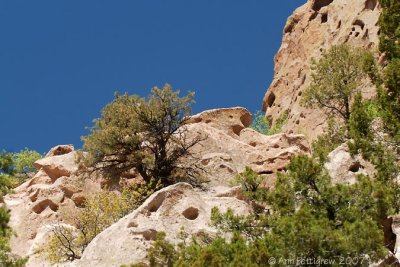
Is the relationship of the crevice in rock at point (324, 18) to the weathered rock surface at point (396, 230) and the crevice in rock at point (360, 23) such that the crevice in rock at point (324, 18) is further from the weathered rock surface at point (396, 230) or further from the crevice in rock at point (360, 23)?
the weathered rock surface at point (396, 230)

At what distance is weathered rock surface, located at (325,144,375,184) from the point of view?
1155 inches

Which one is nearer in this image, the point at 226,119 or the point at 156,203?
the point at 156,203

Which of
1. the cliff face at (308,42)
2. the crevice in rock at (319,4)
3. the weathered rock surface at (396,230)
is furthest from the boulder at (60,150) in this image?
the crevice in rock at (319,4)

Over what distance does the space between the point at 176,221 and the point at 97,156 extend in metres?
15.3

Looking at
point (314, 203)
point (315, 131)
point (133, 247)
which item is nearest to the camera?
point (314, 203)

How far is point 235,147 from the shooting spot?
Result: 1816 inches

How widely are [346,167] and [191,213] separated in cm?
639

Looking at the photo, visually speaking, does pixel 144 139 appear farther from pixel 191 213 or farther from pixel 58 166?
pixel 191 213

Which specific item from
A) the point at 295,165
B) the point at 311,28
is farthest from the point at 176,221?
the point at 311,28

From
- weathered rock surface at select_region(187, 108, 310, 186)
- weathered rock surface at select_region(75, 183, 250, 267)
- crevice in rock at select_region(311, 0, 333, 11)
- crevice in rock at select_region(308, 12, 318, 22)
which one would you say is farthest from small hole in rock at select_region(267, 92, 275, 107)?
weathered rock surface at select_region(75, 183, 250, 267)

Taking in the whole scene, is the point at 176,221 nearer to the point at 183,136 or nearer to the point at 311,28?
the point at 183,136

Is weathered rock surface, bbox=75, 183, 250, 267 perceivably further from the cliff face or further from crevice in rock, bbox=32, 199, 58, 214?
the cliff face

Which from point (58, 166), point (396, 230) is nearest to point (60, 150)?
point (58, 166)

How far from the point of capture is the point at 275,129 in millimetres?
64062
